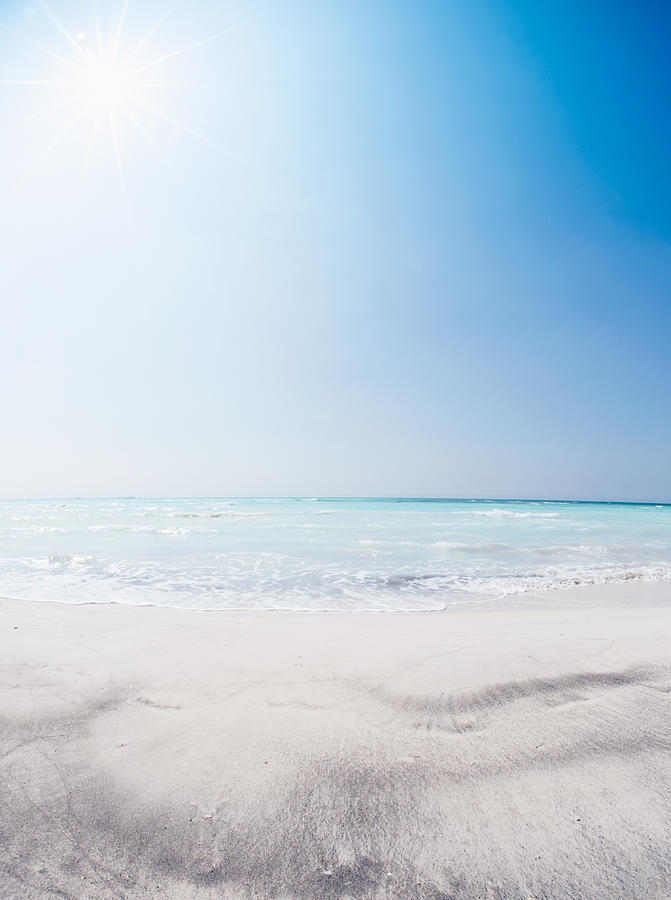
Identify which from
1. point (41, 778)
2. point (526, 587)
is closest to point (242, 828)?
point (41, 778)

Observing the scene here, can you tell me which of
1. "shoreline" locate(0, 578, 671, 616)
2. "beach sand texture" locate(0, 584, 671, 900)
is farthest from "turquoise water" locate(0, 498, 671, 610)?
"beach sand texture" locate(0, 584, 671, 900)

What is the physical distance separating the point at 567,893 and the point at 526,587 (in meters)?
7.04

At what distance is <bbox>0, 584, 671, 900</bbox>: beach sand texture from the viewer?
1.64m

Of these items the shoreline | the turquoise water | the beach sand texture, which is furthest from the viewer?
the turquoise water

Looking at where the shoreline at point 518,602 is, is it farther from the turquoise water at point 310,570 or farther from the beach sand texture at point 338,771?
the beach sand texture at point 338,771

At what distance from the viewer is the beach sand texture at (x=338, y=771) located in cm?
164

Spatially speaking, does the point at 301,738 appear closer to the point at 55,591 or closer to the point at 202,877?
the point at 202,877

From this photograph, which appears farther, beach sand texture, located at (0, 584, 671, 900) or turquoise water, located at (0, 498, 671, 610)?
turquoise water, located at (0, 498, 671, 610)

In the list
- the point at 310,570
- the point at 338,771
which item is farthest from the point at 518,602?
the point at 338,771

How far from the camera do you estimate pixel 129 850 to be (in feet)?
5.73

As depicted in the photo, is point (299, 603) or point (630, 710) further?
point (299, 603)

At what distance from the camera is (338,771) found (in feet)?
7.33

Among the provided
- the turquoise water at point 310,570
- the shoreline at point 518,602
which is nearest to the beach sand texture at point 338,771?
the shoreline at point 518,602

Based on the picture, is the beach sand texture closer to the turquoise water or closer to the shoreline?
the shoreline
